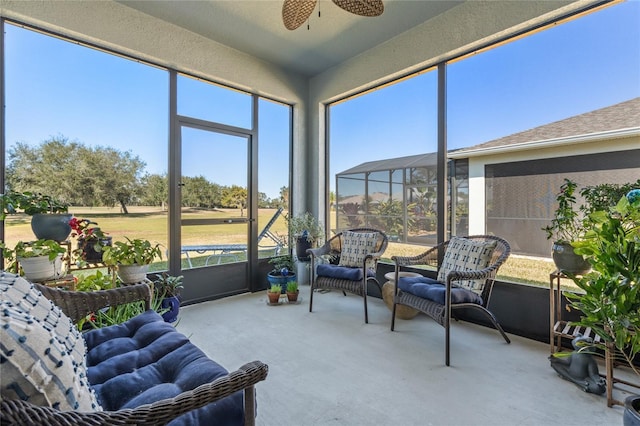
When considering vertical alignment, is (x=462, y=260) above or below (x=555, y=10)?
below

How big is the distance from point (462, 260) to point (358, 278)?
0.95m

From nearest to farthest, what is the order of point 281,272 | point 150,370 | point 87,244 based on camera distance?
point 150,370 → point 87,244 → point 281,272

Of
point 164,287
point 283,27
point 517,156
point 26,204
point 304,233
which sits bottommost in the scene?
point 164,287

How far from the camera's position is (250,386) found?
3.04ft

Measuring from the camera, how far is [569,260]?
82.4 inches

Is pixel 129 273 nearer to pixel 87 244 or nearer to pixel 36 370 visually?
pixel 87 244

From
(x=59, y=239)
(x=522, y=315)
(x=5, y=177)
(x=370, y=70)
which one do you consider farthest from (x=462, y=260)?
(x=5, y=177)

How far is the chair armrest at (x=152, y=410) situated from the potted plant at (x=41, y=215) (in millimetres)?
2104

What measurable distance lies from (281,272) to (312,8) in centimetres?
273

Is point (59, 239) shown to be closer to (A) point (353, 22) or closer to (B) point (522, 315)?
(A) point (353, 22)

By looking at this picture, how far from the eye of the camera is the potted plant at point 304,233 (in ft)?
12.9

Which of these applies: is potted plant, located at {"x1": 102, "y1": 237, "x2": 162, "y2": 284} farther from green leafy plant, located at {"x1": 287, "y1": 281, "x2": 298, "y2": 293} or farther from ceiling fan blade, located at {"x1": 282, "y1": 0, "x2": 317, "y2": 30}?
ceiling fan blade, located at {"x1": 282, "y1": 0, "x2": 317, "y2": 30}

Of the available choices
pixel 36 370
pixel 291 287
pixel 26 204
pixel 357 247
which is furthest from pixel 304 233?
pixel 36 370

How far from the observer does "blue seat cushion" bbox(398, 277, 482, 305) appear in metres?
2.23
